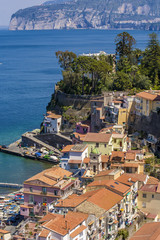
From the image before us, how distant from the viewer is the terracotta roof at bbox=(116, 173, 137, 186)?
31.1 meters

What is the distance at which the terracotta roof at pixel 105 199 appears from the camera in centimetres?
2797

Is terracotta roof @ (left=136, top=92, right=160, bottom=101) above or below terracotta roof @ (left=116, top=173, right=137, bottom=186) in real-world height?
above

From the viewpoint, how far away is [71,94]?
53.8 m

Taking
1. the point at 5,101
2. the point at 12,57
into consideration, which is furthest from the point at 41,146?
the point at 12,57

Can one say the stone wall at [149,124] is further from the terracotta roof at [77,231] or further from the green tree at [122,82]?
the terracotta roof at [77,231]

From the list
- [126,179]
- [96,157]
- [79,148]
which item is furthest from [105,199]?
[79,148]

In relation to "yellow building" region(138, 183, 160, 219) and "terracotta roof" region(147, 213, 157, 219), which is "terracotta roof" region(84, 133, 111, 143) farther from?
"terracotta roof" region(147, 213, 157, 219)

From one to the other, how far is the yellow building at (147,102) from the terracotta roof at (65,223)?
2004 cm

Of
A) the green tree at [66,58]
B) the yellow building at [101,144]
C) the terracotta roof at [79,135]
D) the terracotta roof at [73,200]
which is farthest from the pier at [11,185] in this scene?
the green tree at [66,58]

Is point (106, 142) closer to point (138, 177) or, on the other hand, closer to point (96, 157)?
point (96, 157)

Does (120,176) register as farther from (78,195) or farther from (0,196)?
(0,196)

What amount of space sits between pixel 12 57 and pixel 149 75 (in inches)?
3717

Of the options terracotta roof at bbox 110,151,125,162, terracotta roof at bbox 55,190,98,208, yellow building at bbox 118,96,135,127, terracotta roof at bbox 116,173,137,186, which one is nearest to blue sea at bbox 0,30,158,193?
yellow building at bbox 118,96,135,127

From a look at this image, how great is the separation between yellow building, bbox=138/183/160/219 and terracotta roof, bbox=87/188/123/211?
273 cm
